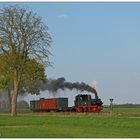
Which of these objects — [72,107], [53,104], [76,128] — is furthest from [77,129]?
[53,104]

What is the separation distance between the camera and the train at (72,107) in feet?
241

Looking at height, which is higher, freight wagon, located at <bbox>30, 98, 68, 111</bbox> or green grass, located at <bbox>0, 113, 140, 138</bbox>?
freight wagon, located at <bbox>30, 98, 68, 111</bbox>

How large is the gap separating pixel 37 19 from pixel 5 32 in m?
4.95

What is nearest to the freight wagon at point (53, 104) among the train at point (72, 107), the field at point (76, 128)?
the train at point (72, 107)

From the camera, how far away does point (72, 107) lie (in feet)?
256

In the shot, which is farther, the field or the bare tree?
the bare tree

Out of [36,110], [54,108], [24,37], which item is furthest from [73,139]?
[36,110]

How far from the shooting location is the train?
241 feet

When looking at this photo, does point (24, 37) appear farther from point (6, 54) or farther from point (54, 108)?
point (54, 108)

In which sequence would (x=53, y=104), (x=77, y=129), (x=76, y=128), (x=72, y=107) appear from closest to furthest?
1. (x=77, y=129)
2. (x=76, y=128)
3. (x=72, y=107)
4. (x=53, y=104)

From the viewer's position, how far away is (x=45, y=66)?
72312 millimetres

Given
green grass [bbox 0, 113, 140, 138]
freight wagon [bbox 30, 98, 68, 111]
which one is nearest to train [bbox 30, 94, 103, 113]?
freight wagon [bbox 30, 98, 68, 111]

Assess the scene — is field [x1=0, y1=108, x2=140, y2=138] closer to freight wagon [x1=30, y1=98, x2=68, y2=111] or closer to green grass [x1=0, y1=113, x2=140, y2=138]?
green grass [x1=0, y1=113, x2=140, y2=138]

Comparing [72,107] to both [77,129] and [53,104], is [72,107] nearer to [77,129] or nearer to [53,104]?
[53,104]
